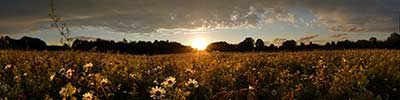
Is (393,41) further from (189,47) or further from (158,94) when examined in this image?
A: (158,94)

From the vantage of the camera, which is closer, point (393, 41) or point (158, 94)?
point (158, 94)

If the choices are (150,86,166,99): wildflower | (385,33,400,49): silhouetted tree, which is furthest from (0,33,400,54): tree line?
(150,86,166,99): wildflower

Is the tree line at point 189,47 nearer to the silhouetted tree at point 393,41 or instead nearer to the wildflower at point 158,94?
the silhouetted tree at point 393,41

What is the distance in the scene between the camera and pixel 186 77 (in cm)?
734

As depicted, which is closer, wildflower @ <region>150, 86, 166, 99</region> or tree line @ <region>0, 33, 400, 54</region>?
wildflower @ <region>150, 86, 166, 99</region>

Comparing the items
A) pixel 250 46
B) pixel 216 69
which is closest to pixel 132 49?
pixel 250 46

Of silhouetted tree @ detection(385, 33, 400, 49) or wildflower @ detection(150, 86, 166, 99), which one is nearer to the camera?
wildflower @ detection(150, 86, 166, 99)

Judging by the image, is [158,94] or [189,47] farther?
[189,47]

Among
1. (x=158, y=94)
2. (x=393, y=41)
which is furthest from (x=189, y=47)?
(x=158, y=94)

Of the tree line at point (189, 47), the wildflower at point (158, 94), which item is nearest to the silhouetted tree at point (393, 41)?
the tree line at point (189, 47)

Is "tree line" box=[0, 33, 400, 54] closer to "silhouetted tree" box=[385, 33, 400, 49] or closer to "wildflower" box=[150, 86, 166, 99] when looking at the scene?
"silhouetted tree" box=[385, 33, 400, 49]

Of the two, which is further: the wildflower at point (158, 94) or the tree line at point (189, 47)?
the tree line at point (189, 47)

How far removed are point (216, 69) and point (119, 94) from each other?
2164 millimetres

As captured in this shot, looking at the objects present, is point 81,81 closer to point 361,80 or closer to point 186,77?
point 186,77
